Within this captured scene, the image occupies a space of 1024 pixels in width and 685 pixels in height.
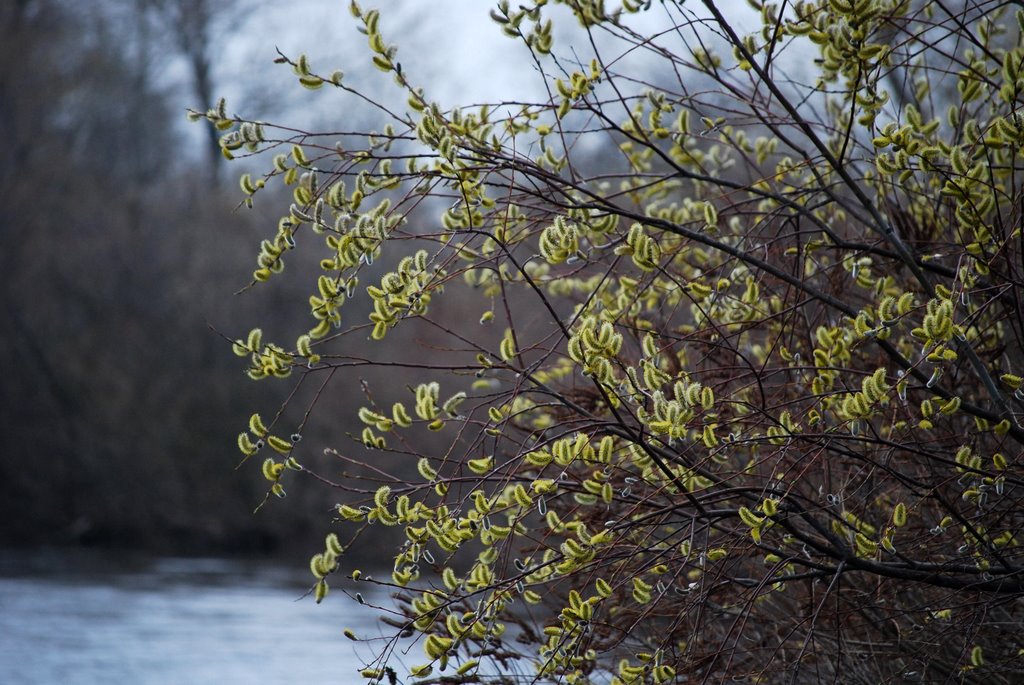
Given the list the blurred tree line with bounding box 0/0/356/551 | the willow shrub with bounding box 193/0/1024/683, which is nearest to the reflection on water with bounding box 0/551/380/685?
the blurred tree line with bounding box 0/0/356/551

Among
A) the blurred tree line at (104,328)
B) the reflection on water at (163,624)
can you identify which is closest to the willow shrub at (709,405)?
the reflection on water at (163,624)

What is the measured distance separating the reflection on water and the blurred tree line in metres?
1.63

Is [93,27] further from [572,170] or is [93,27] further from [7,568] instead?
[572,170]

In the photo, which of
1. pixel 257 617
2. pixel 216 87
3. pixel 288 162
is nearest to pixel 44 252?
pixel 257 617

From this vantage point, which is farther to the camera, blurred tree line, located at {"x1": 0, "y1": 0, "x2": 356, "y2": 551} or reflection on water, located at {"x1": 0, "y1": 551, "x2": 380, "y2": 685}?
blurred tree line, located at {"x1": 0, "y1": 0, "x2": 356, "y2": 551}

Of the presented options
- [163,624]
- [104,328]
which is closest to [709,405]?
[163,624]

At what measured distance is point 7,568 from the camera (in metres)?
14.0

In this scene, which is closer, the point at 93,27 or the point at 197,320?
the point at 197,320

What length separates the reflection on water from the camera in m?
9.41

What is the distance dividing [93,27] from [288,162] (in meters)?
20.3

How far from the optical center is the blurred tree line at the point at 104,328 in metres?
17.0

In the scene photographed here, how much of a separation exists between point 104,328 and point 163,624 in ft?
26.5

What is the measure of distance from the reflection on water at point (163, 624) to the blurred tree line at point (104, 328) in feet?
5.34

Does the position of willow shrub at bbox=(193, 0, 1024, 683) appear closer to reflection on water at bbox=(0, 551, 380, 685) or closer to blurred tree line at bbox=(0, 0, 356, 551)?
reflection on water at bbox=(0, 551, 380, 685)
